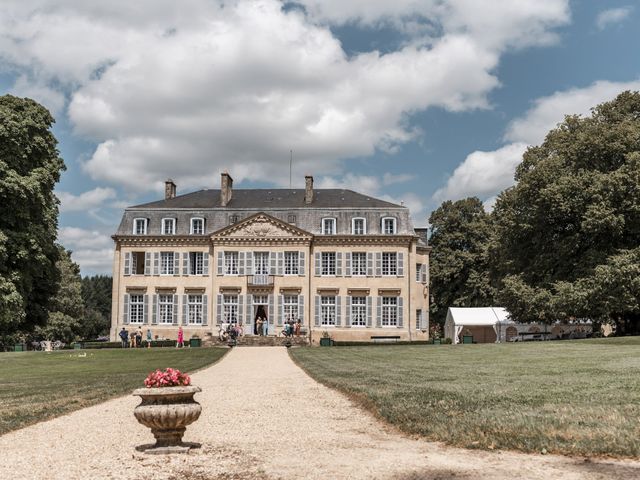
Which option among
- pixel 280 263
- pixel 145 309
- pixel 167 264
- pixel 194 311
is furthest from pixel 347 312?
pixel 145 309

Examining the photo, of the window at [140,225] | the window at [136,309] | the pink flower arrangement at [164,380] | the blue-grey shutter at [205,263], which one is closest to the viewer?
the pink flower arrangement at [164,380]

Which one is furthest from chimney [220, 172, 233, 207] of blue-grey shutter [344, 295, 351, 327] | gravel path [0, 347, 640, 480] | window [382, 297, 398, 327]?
gravel path [0, 347, 640, 480]

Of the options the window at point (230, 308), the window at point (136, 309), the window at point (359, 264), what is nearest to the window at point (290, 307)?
the window at point (230, 308)

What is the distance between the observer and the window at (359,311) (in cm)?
4419

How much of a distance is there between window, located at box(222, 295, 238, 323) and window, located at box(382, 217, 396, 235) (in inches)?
401

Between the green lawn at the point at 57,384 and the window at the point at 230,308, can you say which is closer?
the green lawn at the point at 57,384

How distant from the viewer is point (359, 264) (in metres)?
44.4

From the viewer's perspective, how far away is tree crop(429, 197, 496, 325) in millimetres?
51312

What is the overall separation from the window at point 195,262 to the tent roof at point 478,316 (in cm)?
1588

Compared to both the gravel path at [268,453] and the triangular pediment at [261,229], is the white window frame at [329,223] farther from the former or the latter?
the gravel path at [268,453]

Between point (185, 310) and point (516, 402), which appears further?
point (185, 310)

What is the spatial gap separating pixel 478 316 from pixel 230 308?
599 inches

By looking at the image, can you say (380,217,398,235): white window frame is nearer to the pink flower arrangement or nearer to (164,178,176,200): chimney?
(164,178,176,200): chimney

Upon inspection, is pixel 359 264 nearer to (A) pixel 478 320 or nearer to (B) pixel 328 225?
(B) pixel 328 225
